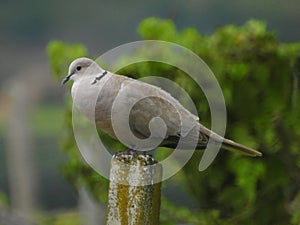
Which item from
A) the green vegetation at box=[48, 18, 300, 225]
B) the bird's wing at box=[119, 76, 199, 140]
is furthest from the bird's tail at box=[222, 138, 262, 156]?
the green vegetation at box=[48, 18, 300, 225]

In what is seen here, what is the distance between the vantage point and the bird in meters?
2.01

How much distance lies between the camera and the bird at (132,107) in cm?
201

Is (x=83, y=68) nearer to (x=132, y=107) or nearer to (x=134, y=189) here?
(x=132, y=107)

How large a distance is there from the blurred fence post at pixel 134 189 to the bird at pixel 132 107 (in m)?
0.08

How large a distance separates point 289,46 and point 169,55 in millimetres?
581

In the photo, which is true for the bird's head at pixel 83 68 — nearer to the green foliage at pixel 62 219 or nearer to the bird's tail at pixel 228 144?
the bird's tail at pixel 228 144

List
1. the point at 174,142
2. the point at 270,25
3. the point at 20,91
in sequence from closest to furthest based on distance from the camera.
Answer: the point at 174,142 → the point at 270,25 → the point at 20,91

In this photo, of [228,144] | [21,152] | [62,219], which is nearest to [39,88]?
[21,152]

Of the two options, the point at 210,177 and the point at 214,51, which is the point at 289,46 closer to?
the point at 214,51

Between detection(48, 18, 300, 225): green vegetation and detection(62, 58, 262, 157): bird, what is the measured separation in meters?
1.15

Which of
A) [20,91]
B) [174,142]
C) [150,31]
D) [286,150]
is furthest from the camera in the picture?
[20,91]

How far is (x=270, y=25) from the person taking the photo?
390cm

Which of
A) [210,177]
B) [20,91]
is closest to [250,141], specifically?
[210,177]

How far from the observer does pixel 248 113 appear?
3.45 meters
